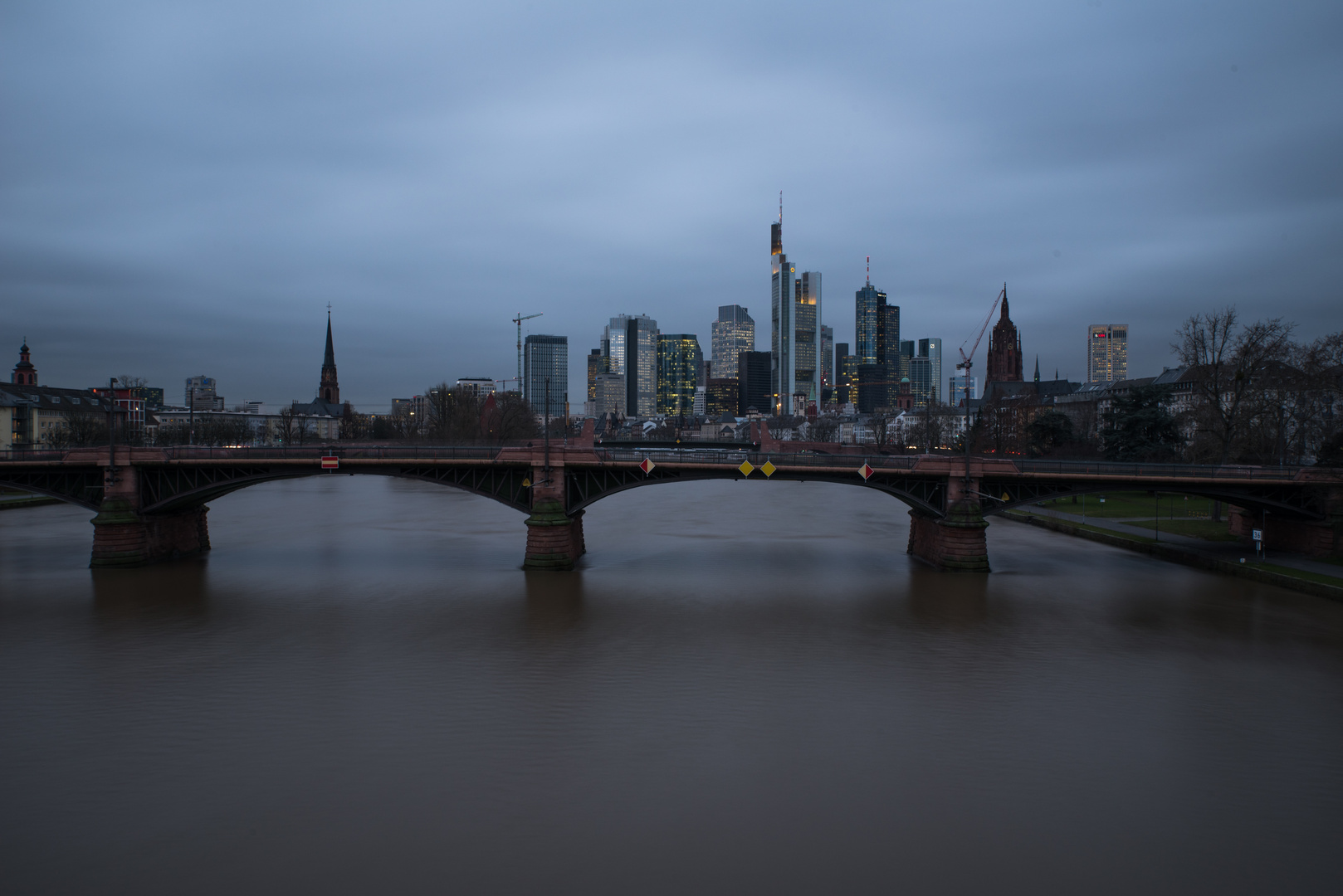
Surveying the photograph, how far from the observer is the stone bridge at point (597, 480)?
3312 cm

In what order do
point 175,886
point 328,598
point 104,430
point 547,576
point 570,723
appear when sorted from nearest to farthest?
1. point 175,886
2. point 570,723
3. point 328,598
4. point 547,576
5. point 104,430

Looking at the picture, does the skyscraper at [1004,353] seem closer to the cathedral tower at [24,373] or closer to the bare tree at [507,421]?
the bare tree at [507,421]

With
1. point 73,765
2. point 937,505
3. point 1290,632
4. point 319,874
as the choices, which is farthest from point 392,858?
point 937,505

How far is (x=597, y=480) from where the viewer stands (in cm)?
3488

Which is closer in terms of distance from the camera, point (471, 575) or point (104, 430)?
point (471, 575)

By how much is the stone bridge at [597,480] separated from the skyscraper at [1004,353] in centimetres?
14430

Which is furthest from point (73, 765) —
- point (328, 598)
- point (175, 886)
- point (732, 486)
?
point (732, 486)

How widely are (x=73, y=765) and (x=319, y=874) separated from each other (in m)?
7.15

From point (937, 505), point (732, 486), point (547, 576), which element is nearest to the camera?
point (547, 576)

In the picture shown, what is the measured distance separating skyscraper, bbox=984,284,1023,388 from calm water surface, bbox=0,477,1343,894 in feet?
500

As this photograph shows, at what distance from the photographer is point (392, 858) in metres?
11.5

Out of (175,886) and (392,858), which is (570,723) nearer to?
(392,858)

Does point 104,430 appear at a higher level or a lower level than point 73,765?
higher

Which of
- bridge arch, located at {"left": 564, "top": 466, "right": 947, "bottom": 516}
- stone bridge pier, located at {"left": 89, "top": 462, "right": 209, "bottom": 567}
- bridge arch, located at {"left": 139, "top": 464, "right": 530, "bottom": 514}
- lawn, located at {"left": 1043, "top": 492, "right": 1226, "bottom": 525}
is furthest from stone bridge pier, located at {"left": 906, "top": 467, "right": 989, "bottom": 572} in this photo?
stone bridge pier, located at {"left": 89, "top": 462, "right": 209, "bottom": 567}
